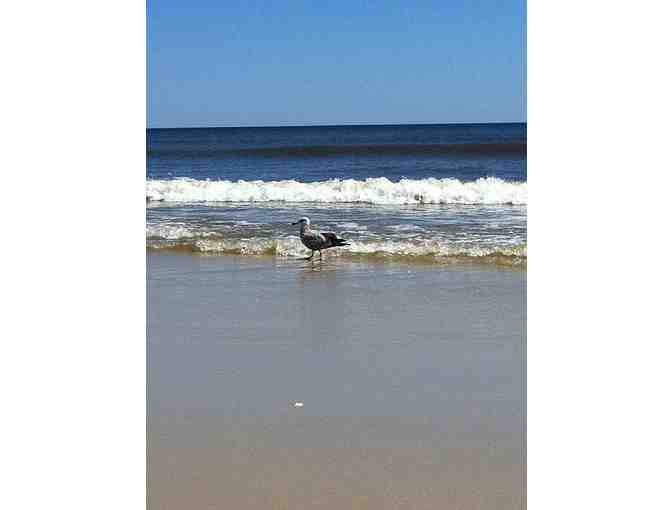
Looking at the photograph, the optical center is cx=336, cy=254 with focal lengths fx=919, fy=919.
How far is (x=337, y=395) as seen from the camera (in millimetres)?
2703

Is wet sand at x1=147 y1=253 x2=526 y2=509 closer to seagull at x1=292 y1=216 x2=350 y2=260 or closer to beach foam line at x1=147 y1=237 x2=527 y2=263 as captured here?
beach foam line at x1=147 y1=237 x2=527 y2=263

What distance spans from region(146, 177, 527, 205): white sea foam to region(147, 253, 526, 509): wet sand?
4.35m

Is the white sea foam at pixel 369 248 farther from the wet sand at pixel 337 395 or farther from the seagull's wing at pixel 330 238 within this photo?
the wet sand at pixel 337 395

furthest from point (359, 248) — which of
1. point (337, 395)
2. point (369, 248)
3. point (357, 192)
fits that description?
point (357, 192)

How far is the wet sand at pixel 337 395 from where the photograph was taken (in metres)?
2.04

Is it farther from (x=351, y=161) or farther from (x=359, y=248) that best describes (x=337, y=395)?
(x=351, y=161)

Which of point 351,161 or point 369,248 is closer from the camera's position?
point 369,248

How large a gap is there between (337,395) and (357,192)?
23.4 ft

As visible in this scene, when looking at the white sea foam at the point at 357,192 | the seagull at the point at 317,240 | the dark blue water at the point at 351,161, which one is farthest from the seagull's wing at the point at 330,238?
the dark blue water at the point at 351,161

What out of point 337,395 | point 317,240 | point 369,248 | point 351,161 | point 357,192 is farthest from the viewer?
point 351,161

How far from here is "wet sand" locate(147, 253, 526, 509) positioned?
2043mm

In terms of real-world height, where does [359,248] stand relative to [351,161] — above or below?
below
